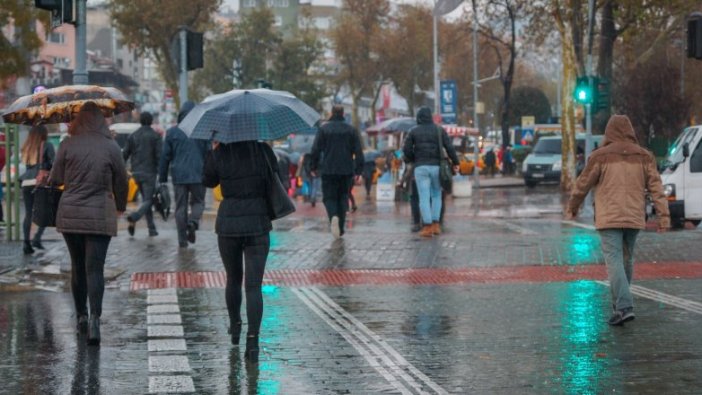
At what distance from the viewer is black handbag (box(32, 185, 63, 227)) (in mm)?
10422

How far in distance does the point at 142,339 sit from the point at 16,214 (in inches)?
339

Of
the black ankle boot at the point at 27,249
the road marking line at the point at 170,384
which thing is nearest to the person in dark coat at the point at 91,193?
the road marking line at the point at 170,384

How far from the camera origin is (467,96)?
88.5 meters

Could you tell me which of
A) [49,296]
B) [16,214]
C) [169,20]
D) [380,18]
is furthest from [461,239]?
[380,18]

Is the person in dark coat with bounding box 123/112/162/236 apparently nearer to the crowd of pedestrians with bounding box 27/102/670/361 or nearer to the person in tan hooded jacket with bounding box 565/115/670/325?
the crowd of pedestrians with bounding box 27/102/670/361

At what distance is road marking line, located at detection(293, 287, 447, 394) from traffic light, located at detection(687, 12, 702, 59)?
25.3ft

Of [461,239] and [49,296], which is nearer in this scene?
[49,296]

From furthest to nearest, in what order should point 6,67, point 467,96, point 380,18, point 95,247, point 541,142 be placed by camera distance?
point 467,96 < point 380,18 < point 541,142 < point 6,67 < point 95,247

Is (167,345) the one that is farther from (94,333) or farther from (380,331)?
(380,331)

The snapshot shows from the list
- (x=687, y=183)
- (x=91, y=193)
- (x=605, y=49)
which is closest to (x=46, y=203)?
(x=91, y=193)

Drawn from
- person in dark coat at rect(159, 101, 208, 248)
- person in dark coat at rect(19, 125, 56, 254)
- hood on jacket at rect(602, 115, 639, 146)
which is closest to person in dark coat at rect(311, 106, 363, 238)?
person in dark coat at rect(159, 101, 208, 248)

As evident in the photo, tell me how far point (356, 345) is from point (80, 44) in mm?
5820

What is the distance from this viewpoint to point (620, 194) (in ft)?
35.6

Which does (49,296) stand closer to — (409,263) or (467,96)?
(409,263)
